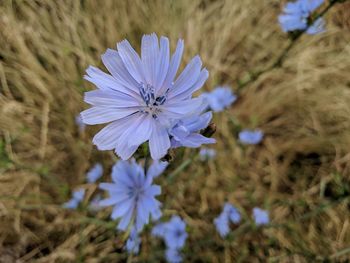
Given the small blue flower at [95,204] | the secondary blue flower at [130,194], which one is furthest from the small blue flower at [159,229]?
the secondary blue flower at [130,194]

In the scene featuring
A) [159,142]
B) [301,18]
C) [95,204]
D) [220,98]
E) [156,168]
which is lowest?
[159,142]

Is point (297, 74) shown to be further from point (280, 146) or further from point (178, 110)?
point (178, 110)

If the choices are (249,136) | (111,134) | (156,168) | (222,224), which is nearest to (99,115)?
(111,134)

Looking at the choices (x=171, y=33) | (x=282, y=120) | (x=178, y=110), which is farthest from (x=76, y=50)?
(x=178, y=110)

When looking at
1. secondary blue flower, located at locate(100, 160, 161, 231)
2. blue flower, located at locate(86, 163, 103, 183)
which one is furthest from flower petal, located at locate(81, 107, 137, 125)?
blue flower, located at locate(86, 163, 103, 183)

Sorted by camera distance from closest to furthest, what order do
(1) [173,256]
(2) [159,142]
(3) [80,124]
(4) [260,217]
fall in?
(2) [159,142], (1) [173,256], (4) [260,217], (3) [80,124]

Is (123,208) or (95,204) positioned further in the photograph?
(95,204)

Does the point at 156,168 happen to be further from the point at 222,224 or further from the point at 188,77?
the point at 222,224
